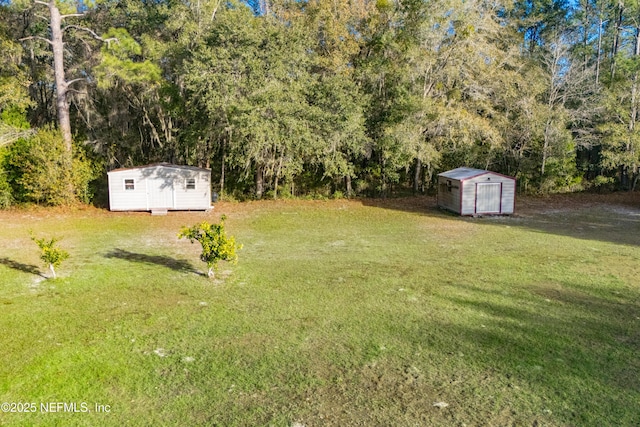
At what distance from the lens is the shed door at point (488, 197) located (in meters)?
17.2

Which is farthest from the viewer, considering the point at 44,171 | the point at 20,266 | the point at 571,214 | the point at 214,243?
the point at 571,214

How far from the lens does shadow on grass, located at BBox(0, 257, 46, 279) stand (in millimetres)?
9332

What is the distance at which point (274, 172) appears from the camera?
67.0ft

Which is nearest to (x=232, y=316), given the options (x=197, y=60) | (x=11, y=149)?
(x=197, y=60)

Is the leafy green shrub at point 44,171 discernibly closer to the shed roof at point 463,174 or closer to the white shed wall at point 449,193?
the white shed wall at point 449,193

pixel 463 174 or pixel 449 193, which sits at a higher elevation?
pixel 463 174

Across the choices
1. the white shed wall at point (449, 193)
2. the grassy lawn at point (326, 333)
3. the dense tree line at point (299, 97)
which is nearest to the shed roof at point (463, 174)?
the white shed wall at point (449, 193)

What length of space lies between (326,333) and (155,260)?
5423 mm

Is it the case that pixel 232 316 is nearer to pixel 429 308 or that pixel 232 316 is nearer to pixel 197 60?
pixel 429 308

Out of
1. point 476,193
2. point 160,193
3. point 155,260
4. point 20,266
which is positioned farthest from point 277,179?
point 20,266

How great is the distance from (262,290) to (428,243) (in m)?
5.72

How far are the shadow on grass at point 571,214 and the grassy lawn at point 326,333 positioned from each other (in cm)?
202

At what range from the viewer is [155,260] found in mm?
10438

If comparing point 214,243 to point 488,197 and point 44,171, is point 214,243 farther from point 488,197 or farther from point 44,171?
point 488,197
